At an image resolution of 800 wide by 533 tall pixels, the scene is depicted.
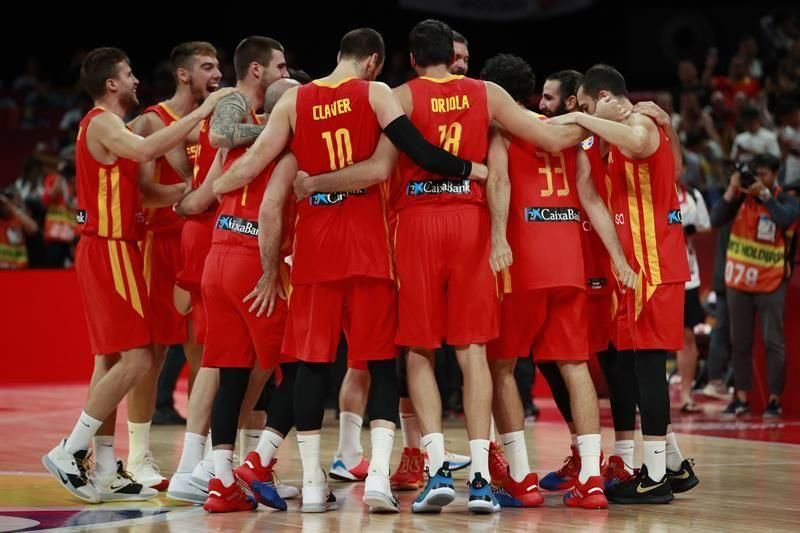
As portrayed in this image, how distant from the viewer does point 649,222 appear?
657cm

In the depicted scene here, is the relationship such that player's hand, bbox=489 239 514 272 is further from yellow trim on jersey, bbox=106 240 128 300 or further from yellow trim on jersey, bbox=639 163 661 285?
yellow trim on jersey, bbox=106 240 128 300

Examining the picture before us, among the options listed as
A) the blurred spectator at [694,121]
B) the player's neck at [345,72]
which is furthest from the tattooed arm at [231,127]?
the blurred spectator at [694,121]

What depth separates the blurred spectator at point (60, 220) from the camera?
52.6 feet

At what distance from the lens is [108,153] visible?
270 inches

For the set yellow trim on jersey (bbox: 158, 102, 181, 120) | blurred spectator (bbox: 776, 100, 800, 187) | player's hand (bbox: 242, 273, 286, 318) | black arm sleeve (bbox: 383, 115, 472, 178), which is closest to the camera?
black arm sleeve (bbox: 383, 115, 472, 178)

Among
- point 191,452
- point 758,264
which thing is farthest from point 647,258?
point 758,264

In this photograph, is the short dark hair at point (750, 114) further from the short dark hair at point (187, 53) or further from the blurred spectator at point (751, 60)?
the short dark hair at point (187, 53)

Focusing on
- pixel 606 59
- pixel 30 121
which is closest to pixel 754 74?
pixel 606 59

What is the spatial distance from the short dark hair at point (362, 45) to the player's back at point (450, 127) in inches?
11.1

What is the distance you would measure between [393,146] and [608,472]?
7.10ft

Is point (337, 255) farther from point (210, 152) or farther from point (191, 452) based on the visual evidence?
point (191, 452)

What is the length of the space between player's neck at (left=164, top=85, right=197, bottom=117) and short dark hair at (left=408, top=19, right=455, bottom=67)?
1.74m

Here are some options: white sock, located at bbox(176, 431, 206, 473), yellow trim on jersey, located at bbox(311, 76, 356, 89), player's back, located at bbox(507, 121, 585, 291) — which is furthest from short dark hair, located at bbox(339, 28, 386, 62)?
white sock, located at bbox(176, 431, 206, 473)

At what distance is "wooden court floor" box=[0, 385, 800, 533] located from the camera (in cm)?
577
